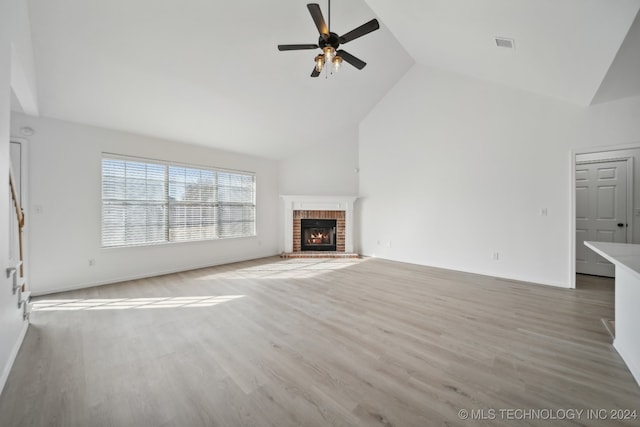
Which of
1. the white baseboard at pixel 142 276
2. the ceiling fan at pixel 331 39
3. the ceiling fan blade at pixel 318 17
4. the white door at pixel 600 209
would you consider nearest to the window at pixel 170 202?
the white baseboard at pixel 142 276

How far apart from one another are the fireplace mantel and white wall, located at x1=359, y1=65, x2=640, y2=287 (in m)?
0.45

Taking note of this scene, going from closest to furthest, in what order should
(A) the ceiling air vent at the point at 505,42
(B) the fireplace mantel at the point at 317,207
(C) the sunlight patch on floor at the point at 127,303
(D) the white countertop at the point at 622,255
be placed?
(D) the white countertop at the point at 622,255 → (A) the ceiling air vent at the point at 505,42 → (C) the sunlight patch on floor at the point at 127,303 → (B) the fireplace mantel at the point at 317,207

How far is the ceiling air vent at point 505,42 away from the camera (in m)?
3.01

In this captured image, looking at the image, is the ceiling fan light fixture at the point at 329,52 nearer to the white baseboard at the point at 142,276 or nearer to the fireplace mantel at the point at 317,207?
the fireplace mantel at the point at 317,207

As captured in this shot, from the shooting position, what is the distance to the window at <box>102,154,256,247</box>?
13.9 ft

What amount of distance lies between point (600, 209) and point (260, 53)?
6267 millimetres

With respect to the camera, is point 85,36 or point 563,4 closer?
point 563,4

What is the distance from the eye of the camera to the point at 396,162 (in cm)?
585

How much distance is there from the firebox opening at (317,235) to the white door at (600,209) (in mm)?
4900

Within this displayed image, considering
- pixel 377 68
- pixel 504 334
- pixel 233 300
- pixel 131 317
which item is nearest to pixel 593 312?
pixel 504 334

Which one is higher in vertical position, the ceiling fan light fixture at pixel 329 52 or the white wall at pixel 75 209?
the ceiling fan light fixture at pixel 329 52

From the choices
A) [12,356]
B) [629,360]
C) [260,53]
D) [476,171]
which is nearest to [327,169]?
[476,171]

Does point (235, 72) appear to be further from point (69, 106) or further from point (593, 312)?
point (593, 312)

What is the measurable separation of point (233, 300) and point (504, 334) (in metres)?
3.07
